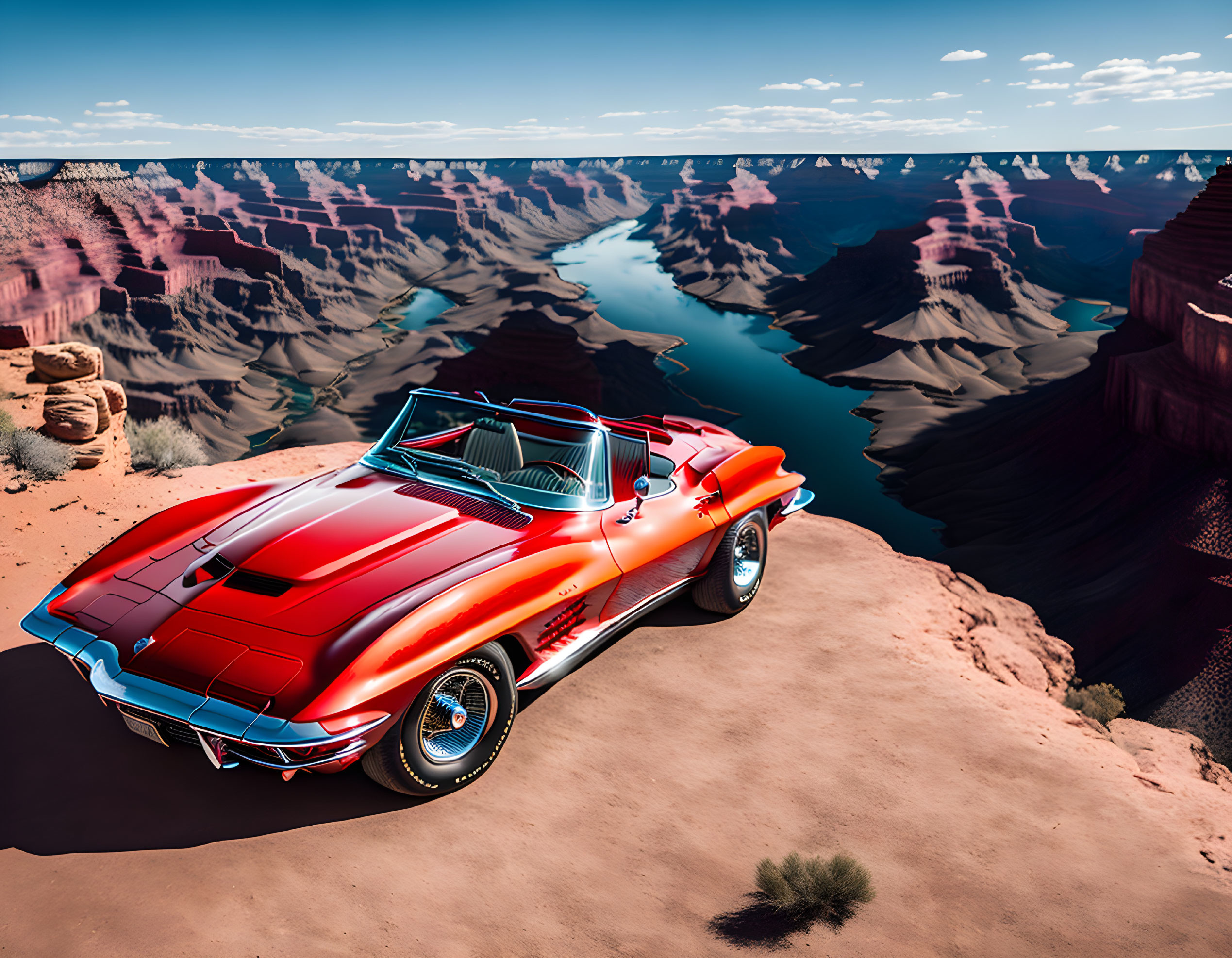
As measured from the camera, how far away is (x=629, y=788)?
4496mm

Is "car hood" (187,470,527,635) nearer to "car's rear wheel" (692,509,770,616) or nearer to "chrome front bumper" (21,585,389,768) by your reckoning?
"chrome front bumper" (21,585,389,768)

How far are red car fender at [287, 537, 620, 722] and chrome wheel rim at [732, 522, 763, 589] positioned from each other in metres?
2.15

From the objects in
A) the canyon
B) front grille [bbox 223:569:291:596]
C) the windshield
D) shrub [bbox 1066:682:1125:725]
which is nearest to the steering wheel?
the windshield

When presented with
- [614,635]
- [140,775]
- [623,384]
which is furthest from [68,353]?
[623,384]

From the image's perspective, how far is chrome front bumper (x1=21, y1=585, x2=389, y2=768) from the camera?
337 centimetres

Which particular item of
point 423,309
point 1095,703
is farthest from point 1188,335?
point 423,309

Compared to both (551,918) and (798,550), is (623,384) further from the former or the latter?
(551,918)

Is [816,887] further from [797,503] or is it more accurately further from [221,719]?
[797,503]

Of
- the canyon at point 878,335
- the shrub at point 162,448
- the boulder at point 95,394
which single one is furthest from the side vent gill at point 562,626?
the canyon at point 878,335

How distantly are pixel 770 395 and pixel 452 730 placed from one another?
70164mm

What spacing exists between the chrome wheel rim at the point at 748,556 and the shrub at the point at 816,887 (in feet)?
9.91

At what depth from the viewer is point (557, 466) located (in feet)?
18.5

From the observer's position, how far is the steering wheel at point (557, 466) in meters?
5.51

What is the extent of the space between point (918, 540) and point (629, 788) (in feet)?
124
